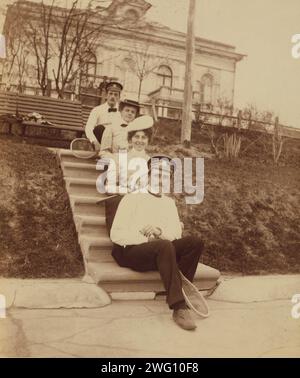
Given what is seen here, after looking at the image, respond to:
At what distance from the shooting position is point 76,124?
358 cm

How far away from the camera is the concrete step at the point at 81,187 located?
3215 millimetres

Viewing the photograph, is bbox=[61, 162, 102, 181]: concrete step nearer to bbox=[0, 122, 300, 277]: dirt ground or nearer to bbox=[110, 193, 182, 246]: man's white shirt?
bbox=[0, 122, 300, 277]: dirt ground

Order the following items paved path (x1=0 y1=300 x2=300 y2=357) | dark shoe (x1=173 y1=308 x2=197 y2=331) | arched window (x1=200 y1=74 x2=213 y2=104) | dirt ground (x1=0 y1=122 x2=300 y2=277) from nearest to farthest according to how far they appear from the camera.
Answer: paved path (x1=0 y1=300 x2=300 y2=357) < dark shoe (x1=173 y1=308 x2=197 y2=331) < dirt ground (x1=0 y1=122 x2=300 y2=277) < arched window (x1=200 y1=74 x2=213 y2=104)

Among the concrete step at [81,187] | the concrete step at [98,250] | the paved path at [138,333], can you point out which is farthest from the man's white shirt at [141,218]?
the concrete step at [81,187]

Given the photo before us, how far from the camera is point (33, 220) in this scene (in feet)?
9.70

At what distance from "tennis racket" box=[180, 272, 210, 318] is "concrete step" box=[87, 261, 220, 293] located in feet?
0.54

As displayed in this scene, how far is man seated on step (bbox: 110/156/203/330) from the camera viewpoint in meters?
2.26

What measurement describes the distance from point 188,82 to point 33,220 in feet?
5.96

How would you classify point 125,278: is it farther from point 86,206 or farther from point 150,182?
point 86,206

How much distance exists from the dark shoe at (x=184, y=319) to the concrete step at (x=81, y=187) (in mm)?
1251

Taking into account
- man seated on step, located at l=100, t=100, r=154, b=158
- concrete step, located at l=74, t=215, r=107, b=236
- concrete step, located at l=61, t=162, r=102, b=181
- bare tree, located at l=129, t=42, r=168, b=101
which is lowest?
concrete step, located at l=74, t=215, r=107, b=236

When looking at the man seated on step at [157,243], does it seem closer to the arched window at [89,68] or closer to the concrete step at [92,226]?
the concrete step at [92,226]

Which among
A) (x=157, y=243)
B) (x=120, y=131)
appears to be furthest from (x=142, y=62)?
(x=157, y=243)

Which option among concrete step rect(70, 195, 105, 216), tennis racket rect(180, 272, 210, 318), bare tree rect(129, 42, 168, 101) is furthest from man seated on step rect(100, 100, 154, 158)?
tennis racket rect(180, 272, 210, 318)
